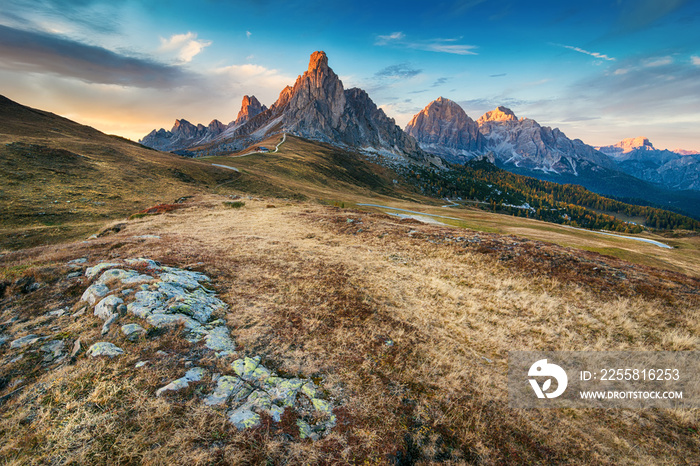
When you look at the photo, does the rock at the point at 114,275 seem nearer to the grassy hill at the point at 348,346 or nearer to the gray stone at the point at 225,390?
the grassy hill at the point at 348,346

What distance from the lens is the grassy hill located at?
18.0 feet

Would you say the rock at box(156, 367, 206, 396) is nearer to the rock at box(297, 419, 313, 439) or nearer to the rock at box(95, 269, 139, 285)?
the rock at box(297, 419, 313, 439)

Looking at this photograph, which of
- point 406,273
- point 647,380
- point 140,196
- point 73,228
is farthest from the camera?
point 140,196

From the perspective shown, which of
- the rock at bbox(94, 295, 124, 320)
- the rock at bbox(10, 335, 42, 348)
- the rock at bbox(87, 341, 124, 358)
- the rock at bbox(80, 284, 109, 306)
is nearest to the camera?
the rock at bbox(87, 341, 124, 358)

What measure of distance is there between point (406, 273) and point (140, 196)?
49.7 m

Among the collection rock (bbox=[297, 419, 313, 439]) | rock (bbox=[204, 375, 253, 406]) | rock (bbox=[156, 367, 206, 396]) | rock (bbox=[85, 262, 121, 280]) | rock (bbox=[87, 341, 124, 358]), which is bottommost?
rock (bbox=[297, 419, 313, 439])

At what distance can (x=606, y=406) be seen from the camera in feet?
26.3

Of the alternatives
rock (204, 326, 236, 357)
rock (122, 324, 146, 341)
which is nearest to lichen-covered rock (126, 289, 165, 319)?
rock (122, 324, 146, 341)

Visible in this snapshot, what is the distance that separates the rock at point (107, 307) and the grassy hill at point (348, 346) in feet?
0.81

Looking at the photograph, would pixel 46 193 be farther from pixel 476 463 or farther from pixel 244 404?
pixel 476 463

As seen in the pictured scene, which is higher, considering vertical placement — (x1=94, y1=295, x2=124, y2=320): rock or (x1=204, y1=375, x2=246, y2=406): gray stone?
(x1=94, y1=295, x2=124, y2=320): rock

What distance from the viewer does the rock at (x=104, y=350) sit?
7113 millimetres

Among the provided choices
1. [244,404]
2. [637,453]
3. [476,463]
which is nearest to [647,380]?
[637,453]

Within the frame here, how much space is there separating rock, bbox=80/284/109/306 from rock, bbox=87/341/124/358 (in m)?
3.22
